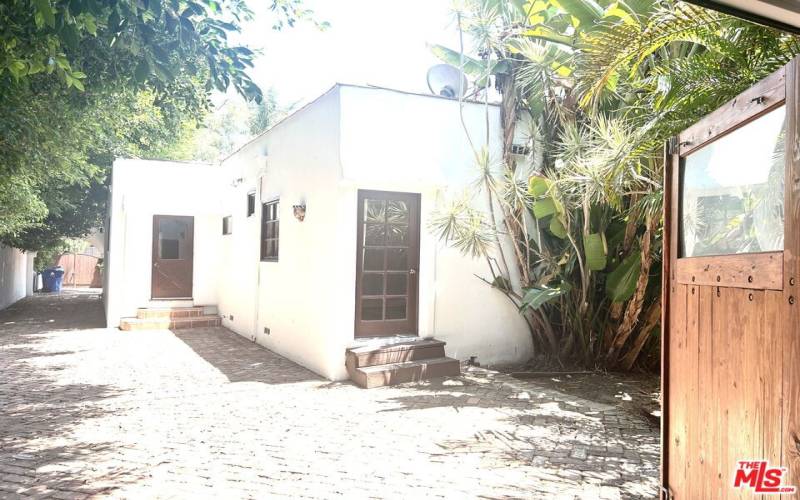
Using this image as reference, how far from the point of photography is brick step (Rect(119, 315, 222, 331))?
37.7 feet

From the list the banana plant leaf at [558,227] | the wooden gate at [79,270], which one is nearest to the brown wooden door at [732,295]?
the banana plant leaf at [558,227]

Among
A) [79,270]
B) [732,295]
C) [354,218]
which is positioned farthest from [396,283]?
[79,270]

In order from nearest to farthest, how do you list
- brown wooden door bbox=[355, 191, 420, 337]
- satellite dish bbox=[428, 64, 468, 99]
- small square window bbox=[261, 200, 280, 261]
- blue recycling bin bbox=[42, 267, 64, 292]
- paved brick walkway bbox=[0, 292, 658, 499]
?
paved brick walkway bbox=[0, 292, 658, 499] < brown wooden door bbox=[355, 191, 420, 337] < satellite dish bbox=[428, 64, 468, 99] < small square window bbox=[261, 200, 280, 261] < blue recycling bin bbox=[42, 267, 64, 292]

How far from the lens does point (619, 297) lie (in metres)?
6.58

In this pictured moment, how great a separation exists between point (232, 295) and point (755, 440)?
428 inches

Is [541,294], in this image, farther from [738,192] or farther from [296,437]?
[738,192]

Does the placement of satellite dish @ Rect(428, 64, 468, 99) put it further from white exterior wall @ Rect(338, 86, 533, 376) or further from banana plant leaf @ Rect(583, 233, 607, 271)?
banana plant leaf @ Rect(583, 233, 607, 271)

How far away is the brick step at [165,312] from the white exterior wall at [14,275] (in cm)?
713

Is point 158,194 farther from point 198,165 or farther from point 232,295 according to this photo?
point 232,295

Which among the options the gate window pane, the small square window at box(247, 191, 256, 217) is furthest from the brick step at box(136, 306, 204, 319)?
the gate window pane

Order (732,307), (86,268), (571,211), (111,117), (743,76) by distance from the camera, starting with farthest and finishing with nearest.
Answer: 1. (86,268)
2. (111,117)
3. (571,211)
4. (743,76)
5. (732,307)

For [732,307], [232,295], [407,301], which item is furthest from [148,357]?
[732,307]

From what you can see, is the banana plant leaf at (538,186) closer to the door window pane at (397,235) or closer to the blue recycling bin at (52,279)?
the door window pane at (397,235)

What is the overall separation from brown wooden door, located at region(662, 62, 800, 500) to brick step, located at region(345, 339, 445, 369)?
4.17 m
